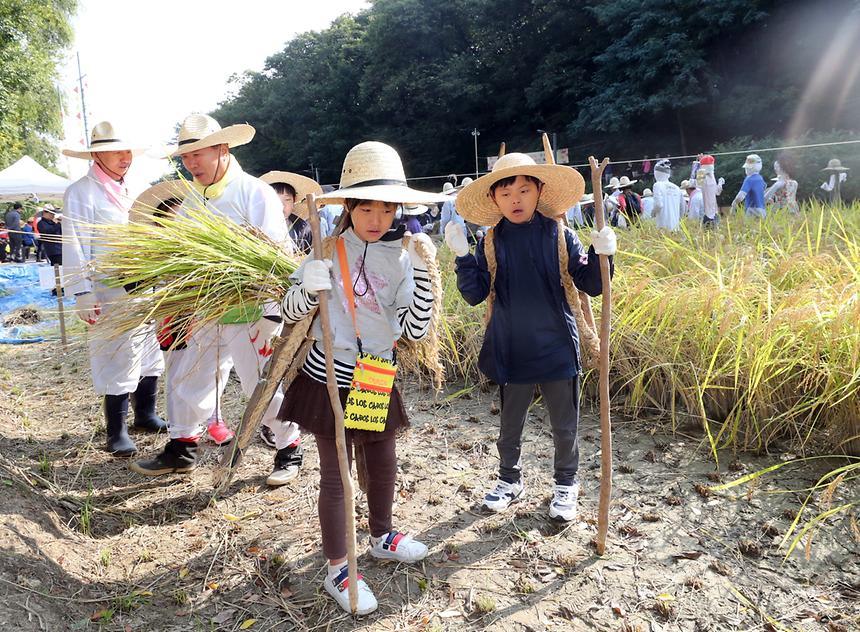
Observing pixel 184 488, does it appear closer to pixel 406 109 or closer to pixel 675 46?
pixel 675 46

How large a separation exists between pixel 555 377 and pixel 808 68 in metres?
24.1

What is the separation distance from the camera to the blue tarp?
762cm

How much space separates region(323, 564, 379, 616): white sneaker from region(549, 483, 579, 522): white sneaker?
35.1 inches

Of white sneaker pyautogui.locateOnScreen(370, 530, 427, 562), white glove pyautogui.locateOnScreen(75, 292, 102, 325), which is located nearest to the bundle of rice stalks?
white glove pyautogui.locateOnScreen(75, 292, 102, 325)

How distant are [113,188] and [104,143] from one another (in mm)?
246

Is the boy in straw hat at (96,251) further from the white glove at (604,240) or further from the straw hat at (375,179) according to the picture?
the white glove at (604,240)

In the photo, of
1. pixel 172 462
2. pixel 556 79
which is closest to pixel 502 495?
pixel 172 462

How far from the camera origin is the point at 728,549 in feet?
7.95

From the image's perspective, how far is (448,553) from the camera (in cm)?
253

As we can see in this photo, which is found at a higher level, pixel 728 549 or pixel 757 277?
pixel 757 277

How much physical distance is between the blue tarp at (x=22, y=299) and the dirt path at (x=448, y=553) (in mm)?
4900

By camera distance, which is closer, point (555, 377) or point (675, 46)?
point (555, 377)

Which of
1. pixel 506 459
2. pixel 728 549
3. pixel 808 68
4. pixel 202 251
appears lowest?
pixel 728 549

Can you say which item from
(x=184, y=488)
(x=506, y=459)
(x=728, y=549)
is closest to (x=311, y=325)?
(x=506, y=459)
